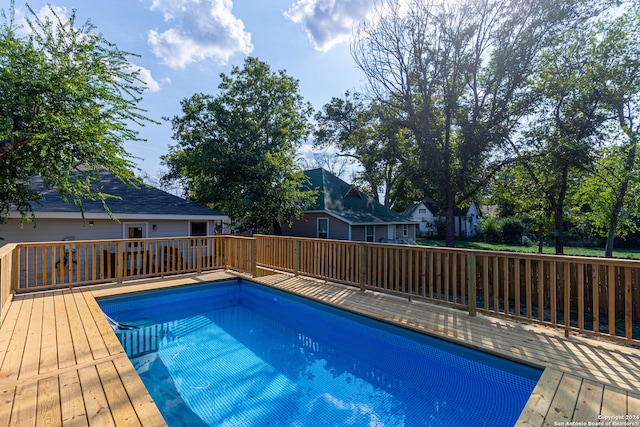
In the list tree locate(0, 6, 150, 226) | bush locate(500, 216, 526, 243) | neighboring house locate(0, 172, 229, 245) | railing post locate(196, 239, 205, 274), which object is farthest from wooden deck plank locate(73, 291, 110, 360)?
bush locate(500, 216, 526, 243)

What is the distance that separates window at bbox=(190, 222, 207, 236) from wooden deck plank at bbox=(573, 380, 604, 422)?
11409mm

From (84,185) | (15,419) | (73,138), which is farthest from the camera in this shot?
(84,185)

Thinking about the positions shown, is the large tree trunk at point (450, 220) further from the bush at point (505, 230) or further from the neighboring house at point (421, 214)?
the neighboring house at point (421, 214)

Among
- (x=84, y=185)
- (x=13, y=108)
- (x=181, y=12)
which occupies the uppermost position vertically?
(x=181, y=12)

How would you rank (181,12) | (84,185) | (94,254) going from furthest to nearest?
1. (181,12)
2. (94,254)
3. (84,185)

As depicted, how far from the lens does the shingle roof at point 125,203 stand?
8.49 meters

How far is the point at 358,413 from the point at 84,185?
5.98m

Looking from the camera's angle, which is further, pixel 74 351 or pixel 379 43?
pixel 379 43

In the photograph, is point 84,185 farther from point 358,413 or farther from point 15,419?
point 358,413

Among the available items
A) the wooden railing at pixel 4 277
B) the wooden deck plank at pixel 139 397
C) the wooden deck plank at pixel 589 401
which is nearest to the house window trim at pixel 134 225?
the wooden railing at pixel 4 277

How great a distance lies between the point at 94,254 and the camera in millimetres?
6285

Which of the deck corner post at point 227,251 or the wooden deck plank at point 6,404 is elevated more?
the deck corner post at point 227,251

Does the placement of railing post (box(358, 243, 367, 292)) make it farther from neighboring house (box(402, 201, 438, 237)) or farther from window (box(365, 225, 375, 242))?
neighboring house (box(402, 201, 438, 237))

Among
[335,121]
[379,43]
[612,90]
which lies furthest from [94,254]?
[335,121]
